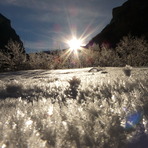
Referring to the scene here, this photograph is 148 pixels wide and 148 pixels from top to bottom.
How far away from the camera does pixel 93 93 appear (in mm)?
1149

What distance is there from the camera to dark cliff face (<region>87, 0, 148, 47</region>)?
75.7 feet

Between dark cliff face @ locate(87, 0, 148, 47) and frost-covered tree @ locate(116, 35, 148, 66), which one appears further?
dark cliff face @ locate(87, 0, 148, 47)

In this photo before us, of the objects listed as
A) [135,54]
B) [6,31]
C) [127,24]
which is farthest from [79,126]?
[6,31]

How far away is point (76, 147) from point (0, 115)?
0.31m

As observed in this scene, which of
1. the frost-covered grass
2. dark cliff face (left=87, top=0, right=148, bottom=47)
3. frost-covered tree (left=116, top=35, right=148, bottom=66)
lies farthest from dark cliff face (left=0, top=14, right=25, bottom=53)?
the frost-covered grass

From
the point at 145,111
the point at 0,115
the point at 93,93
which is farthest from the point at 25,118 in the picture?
the point at 93,93

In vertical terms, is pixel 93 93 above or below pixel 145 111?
above

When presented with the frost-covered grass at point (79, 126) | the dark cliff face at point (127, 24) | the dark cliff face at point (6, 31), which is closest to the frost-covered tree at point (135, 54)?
the frost-covered grass at point (79, 126)

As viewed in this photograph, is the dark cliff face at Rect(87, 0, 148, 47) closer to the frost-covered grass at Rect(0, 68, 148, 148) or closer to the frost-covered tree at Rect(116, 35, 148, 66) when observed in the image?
the frost-covered tree at Rect(116, 35, 148, 66)

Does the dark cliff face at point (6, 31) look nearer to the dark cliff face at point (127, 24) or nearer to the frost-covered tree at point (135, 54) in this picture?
the dark cliff face at point (127, 24)

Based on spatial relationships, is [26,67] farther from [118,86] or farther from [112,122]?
[112,122]

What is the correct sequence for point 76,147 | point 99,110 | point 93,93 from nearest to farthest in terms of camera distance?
point 76,147 → point 99,110 → point 93,93

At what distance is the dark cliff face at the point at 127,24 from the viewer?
75.7ft

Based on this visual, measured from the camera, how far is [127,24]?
79.9ft
